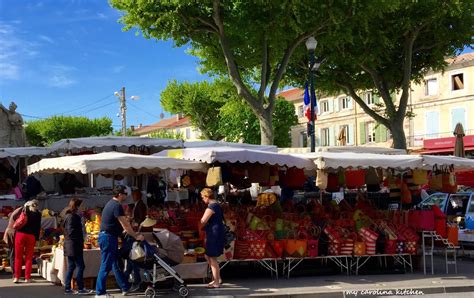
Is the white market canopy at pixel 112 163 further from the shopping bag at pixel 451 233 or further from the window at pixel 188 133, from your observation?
the window at pixel 188 133

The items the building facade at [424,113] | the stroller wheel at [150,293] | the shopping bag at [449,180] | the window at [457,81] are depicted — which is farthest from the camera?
the window at [457,81]

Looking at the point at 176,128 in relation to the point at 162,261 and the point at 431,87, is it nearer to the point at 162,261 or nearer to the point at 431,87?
the point at 431,87

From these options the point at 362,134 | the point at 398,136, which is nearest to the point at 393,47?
the point at 398,136

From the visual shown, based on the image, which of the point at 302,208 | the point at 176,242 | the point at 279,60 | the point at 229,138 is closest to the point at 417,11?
the point at 279,60

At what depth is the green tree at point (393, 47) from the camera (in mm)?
21797

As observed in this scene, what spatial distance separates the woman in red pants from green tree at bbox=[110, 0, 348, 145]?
955 centimetres

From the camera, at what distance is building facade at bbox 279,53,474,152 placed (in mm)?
42094

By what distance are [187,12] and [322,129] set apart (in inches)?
1571

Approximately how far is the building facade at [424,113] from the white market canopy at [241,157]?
28.2 metres

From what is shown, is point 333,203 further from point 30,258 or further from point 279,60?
point 279,60

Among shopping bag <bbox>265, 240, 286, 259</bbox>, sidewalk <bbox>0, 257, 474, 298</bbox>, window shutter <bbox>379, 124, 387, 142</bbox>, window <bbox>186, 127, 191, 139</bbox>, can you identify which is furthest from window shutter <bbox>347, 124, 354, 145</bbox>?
shopping bag <bbox>265, 240, 286, 259</bbox>

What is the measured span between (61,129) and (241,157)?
5806 centimetres

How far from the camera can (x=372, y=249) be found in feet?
36.3

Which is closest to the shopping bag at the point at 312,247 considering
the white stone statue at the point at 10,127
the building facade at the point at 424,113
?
the white stone statue at the point at 10,127
